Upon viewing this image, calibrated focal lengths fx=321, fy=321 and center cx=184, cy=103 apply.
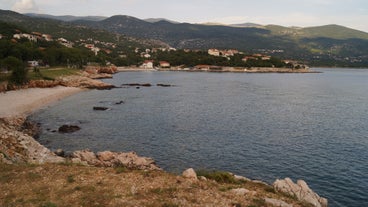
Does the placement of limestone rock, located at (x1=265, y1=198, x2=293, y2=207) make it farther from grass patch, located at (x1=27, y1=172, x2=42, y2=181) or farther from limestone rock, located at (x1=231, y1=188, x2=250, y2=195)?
grass patch, located at (x1=27, y1=172, x2=42, y2=181)

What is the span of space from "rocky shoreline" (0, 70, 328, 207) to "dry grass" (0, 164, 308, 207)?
28cm

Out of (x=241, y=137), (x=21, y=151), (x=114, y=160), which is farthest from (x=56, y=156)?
(x=241, y=137)

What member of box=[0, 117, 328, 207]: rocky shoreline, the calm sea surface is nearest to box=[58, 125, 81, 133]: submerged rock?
the calm sea surface

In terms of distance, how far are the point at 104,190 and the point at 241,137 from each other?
1065 inches

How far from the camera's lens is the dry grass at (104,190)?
14703 mm

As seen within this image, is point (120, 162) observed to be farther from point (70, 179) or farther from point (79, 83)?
point (79, 83)

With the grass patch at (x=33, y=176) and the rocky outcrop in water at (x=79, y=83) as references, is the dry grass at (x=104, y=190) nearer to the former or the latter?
the grass patch at (x=33, y=176)

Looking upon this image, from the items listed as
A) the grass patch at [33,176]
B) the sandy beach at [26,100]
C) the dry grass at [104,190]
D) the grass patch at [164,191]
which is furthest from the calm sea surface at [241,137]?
the grass patch at [33,176]

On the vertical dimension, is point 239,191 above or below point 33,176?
below

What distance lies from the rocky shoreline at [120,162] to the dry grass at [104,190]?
0.92 ft

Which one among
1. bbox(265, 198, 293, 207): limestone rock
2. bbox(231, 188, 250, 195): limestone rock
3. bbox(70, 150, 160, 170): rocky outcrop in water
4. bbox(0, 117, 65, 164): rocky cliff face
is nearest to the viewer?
→ bbox(265, 198, 293, 207): limestone rock

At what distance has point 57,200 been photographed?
14.7 metres

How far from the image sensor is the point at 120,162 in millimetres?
27797

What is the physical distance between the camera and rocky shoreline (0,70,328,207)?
1697cm
